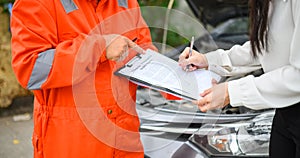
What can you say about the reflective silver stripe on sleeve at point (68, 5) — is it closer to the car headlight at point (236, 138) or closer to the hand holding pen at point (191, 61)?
the hand holding pen at point (191, 61)

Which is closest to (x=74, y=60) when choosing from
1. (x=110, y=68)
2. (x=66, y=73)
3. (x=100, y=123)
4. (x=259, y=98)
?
(x=66, y=73)

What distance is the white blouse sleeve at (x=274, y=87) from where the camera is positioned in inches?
53.1

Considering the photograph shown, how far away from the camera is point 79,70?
61.1 inches

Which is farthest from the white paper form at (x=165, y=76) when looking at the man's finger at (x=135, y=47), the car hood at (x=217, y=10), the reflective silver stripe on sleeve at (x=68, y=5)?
the car hood at (x=217, y=10)

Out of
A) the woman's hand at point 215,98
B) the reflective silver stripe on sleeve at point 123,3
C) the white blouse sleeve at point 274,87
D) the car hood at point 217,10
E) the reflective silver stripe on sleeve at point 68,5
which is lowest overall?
the car hood at point 217,10

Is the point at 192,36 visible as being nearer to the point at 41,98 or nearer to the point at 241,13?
the point at 41,98

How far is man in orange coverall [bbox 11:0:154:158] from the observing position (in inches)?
59.5

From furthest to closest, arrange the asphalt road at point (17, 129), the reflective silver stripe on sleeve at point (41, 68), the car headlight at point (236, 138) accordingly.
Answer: the asphalt road at point (17, 129) → the car headlight at point (236, 138) → the reflective silver stripe on sleeve at point (41, 68)

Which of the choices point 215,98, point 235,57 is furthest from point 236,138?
point 215,98

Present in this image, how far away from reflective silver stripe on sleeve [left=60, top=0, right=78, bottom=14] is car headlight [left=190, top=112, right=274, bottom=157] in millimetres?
1049

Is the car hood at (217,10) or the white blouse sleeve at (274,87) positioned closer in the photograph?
the white blouse sleeve at (274,87)

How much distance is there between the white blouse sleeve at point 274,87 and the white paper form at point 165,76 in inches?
6.8

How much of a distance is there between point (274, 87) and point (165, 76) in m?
0.44

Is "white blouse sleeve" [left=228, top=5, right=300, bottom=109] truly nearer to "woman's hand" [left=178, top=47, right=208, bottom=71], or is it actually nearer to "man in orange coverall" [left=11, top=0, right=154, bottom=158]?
"woman's hand" [left=178, top=47, right=208, bottom=71]
